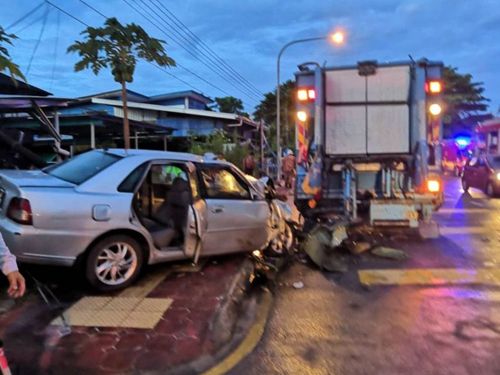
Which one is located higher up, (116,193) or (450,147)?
(450,147)

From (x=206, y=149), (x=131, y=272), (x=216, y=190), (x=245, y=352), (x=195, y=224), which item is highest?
(x=206, y=149)

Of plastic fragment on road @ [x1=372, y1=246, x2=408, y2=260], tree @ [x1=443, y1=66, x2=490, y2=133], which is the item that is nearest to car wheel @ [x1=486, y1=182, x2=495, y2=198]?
plastic fragment on road @ [x1=372, y1=246, x2=408, y2=260]

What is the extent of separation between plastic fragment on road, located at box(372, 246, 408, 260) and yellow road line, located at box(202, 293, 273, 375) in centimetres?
269

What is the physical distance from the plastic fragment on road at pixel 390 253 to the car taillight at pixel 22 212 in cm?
498

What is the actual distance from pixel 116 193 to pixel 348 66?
5.31 m

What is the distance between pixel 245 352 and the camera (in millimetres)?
4043

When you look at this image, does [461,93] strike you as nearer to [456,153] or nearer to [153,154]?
[456,153]

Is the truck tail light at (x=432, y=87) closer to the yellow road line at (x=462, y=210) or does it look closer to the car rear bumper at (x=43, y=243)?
the yellow road line at (x=462, y=210)

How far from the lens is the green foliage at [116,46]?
784 cm

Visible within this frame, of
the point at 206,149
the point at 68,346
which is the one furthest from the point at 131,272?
the point at 206,149

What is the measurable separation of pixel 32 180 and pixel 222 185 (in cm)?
241

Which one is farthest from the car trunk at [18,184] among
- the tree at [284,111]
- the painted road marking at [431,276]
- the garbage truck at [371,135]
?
the tree at [284,111]

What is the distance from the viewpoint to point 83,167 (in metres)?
5.79

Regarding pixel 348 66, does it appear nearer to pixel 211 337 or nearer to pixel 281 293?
pixel 281 293
